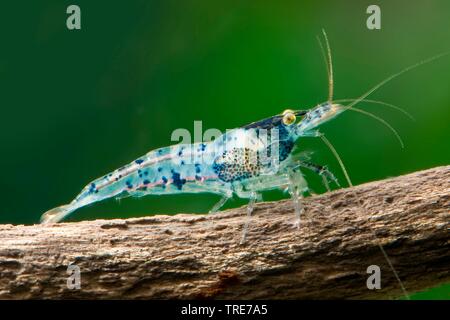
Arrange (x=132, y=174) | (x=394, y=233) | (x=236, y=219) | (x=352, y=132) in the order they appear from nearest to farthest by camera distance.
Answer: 1. (x=394, y=233)
2. (x=236, y=219)
3. (x=132, y=174)
4. (x=352, y=132)

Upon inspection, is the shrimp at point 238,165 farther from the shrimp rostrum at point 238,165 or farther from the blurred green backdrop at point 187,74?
the blurred green backdrop at point 187,74

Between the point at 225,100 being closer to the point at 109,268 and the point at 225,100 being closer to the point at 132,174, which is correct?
the point at 132,174

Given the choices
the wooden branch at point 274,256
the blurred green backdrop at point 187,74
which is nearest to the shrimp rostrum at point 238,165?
the wooden branch at point 274,256

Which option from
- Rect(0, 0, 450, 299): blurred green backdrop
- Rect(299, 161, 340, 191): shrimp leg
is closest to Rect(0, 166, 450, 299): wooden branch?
Rect(299, 161, 340, 191): shrimp leg

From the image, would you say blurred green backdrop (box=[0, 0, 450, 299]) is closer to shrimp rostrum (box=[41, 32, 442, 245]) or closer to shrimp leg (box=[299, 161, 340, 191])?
shrimp rostrum (box=[41, 32, 442, 245])

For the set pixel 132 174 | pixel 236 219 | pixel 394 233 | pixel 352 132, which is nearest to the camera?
pixel 394 233

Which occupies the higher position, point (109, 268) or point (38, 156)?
point (38, 156)
